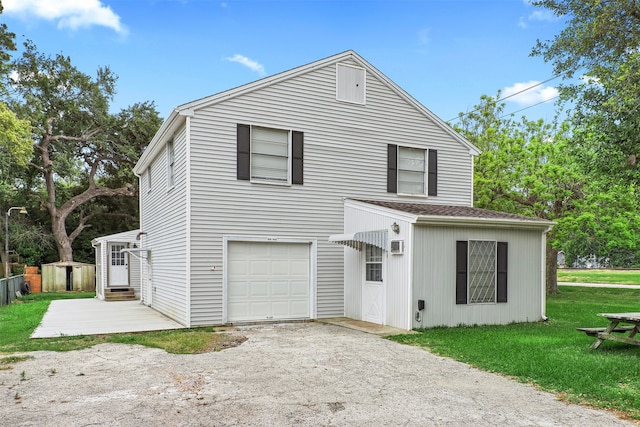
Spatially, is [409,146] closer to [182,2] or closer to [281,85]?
[281,85]

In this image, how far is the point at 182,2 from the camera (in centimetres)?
1750

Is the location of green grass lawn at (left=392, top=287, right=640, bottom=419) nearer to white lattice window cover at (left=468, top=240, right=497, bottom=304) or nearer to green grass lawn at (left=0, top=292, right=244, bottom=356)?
white lattice window cover at (left=468, top=240, right=497, bottom=304)

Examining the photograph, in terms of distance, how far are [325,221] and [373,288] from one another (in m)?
2.15

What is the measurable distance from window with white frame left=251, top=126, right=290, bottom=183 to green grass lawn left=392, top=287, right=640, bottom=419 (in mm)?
4925

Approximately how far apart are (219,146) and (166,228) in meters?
3.52

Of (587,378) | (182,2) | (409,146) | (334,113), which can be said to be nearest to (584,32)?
(409,146)

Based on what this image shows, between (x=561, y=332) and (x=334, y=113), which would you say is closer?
(x=561, y=332)

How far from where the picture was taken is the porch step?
1811 centimetres

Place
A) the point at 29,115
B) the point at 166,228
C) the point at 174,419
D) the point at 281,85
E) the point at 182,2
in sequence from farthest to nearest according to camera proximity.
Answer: the point at 29,115, the point at 182,2, the point at 166,228, the point at 281,85, the point at 174,419

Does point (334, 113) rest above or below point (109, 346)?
above

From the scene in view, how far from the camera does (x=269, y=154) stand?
38.6 ft

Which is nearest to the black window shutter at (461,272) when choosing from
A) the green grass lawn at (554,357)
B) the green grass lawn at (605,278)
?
the green grass lawn at (554,357)

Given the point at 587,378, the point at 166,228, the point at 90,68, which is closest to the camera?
the point at 587,378

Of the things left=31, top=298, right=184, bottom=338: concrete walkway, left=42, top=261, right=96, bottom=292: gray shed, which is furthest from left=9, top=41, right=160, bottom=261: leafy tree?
left=31, top=298, right=184, bottom=338: concrete walkway
